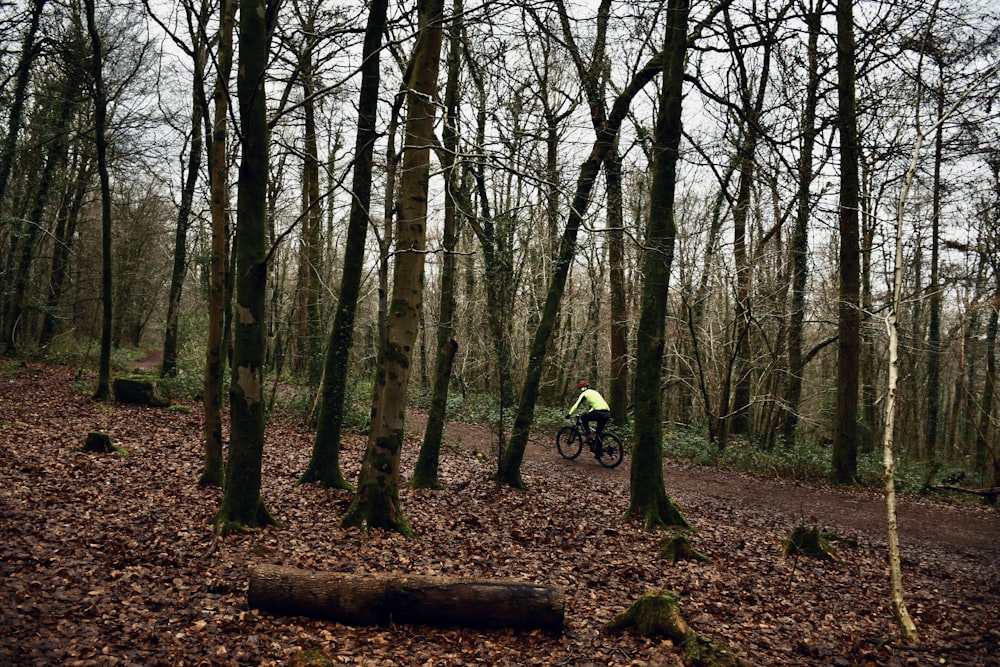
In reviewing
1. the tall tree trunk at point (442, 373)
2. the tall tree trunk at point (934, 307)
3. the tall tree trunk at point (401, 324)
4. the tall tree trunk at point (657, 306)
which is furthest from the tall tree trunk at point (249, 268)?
the tall tree trunk at point (934, 307)

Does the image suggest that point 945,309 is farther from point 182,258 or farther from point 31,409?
point 31,409

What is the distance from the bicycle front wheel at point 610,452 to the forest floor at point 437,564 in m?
2.07

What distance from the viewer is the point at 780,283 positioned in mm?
14938

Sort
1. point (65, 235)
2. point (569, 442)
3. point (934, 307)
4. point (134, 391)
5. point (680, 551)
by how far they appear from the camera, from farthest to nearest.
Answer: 1. point (65, 235)
2. point (934, 307)
3. point (569, 442)
4. point (134, 391)
5. point (680, 551)

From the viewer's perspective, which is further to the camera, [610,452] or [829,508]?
[610,452]

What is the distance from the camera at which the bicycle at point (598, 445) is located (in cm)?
1364

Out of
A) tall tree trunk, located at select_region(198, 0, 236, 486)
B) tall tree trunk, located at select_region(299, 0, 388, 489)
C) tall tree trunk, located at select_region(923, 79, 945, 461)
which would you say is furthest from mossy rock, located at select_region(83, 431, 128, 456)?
tall tree trunk, located at select_region(923, 79, 945, 461)

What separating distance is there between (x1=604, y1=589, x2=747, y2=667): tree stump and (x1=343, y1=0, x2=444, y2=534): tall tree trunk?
2.88m

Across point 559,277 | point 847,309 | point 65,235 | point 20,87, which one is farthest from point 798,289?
point 65,235

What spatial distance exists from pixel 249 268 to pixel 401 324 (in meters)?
1.67

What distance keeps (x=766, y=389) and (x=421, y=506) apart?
13.0 meters

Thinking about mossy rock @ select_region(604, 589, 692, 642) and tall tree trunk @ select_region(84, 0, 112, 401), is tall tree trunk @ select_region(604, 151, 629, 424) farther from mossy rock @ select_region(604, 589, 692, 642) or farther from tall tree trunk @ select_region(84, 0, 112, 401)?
mossy rock @ select_region(604, 589, 692, 642)

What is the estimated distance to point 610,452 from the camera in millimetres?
13820

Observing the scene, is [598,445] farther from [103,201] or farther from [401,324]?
[103,201]
